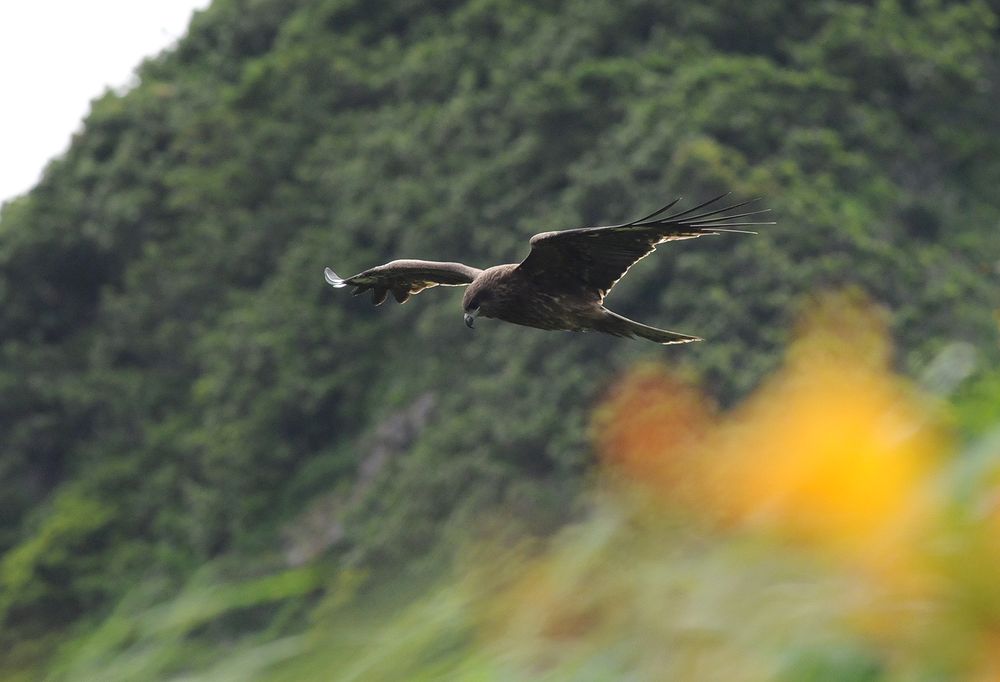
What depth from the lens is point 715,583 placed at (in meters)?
3.40

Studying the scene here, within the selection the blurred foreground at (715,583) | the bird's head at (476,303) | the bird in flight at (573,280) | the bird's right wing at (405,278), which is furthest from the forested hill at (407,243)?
the blurred foreground at (715,583)

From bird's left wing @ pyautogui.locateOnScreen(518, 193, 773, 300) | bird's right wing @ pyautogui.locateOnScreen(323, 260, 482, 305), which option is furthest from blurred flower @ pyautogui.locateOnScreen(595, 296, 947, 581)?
bird's right wing @ pyautogui.locateOnScreen(323, 260, 482, 305)

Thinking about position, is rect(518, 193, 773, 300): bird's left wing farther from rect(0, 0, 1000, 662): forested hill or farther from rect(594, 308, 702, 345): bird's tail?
rect(0, 0, 1000, 662): forested hill

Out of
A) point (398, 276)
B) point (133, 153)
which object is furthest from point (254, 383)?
point (398, 276)

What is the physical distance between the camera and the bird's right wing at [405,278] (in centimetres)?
702

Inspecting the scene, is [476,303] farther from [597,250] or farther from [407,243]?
[407,243]

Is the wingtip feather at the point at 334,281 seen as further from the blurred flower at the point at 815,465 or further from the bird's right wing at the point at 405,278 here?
the blurred flower at the point at 815,465

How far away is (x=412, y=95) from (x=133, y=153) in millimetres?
6482

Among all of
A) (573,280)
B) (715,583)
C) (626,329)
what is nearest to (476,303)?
(573,280)

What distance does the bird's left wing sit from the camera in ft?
18.8

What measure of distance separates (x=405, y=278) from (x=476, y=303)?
93 centimetres

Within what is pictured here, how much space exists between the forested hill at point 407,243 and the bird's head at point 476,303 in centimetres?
1163

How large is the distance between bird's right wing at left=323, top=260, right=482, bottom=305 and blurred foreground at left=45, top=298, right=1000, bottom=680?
3.23 metres

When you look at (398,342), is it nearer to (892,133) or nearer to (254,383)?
(254,383)
